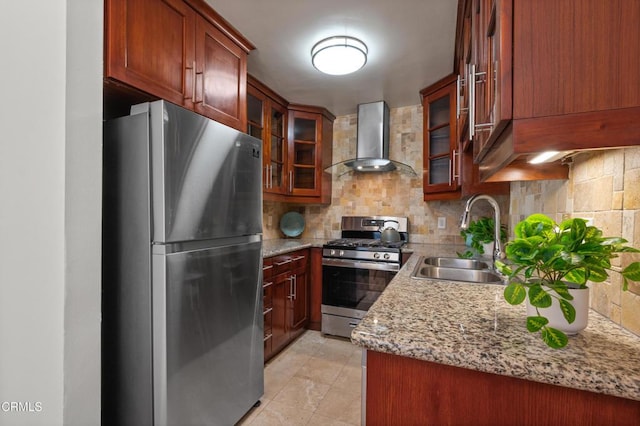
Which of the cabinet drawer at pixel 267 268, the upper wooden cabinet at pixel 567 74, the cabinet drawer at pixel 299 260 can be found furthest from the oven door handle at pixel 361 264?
the upper wooden cabinet at pixel 567 74

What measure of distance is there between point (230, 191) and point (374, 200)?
6.89ft

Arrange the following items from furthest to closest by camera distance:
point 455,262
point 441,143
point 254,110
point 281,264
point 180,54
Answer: point 441,143 < point 254,110 < point 281,264 < point 455,262 < point 180,54

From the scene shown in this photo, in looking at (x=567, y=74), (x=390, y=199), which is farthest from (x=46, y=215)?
(x=390, y=199)

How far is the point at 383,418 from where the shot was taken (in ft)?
2.51

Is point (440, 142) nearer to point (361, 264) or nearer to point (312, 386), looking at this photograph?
point (361, 264)

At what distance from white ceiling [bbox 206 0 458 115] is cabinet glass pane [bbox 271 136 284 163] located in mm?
443

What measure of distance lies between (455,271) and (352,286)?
1154 millimetres

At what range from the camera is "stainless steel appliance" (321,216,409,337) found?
2625mm

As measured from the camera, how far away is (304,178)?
3215mm

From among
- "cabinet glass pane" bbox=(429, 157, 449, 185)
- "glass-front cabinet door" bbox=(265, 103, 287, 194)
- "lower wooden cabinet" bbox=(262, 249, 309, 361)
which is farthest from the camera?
"glass-front cabinet door" bbox=(265, 103, 287, 194)

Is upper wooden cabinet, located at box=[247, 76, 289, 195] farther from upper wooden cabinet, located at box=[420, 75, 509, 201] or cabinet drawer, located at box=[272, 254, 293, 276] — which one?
upper wooden cabinet, located at box=[420, 75, 509, 201]

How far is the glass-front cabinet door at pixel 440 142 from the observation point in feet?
8.05

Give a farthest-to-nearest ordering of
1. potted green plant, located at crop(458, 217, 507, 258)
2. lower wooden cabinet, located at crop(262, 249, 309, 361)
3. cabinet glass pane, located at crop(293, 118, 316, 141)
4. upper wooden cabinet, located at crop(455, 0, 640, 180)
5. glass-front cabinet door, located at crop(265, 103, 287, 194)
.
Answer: cabinet glass pane, located at crop(293, 118, 316, 141)
glass-front cabinet door, located at crop(265, 103, 287, 194)
lower wooden cabinet, located at crop(262, 249, 309, 361)
potted green plant, located at crop(458, 217, 507, 258)
upper wooden cabinet, located at crop(455, 0, 640, 180)

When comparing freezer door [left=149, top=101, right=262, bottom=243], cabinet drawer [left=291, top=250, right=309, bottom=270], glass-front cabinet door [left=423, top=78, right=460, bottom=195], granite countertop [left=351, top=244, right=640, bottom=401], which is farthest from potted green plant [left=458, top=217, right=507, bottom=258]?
freezer door [left=149, top=101, right=262, bottom=243]
